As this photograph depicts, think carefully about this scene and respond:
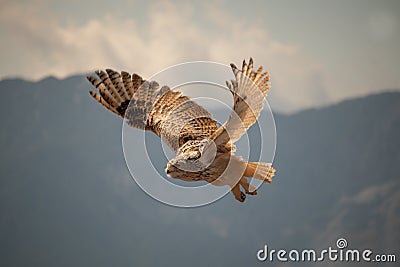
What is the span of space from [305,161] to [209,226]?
3102 centimetres

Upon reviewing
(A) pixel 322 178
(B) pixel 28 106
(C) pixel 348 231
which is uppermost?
(B) pixel 28 106

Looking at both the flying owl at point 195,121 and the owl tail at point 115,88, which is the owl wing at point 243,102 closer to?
the flying owl at point 195,121

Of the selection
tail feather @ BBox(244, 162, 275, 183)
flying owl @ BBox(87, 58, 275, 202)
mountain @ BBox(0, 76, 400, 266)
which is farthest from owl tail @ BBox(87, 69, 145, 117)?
mountain @ BBox(0, 76, 400, 266)

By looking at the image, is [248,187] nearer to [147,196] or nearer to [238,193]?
[238,193]

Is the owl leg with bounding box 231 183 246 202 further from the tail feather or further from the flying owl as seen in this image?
the tail feather

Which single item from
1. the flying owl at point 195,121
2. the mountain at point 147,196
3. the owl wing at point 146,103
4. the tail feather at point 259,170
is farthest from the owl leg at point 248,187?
the mountain at point 147,196

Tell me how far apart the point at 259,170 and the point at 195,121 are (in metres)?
1.90

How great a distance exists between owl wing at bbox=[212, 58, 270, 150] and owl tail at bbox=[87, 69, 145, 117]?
391 centimetres

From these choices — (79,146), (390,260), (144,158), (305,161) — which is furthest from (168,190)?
(79,146)

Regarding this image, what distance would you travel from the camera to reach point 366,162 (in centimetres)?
15712

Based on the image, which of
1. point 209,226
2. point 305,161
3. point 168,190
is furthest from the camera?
point 305,161

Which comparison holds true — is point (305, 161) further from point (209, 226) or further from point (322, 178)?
point (209, 226)

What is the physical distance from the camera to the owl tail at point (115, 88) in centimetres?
A: 1516

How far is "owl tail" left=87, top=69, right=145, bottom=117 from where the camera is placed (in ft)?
49.8
